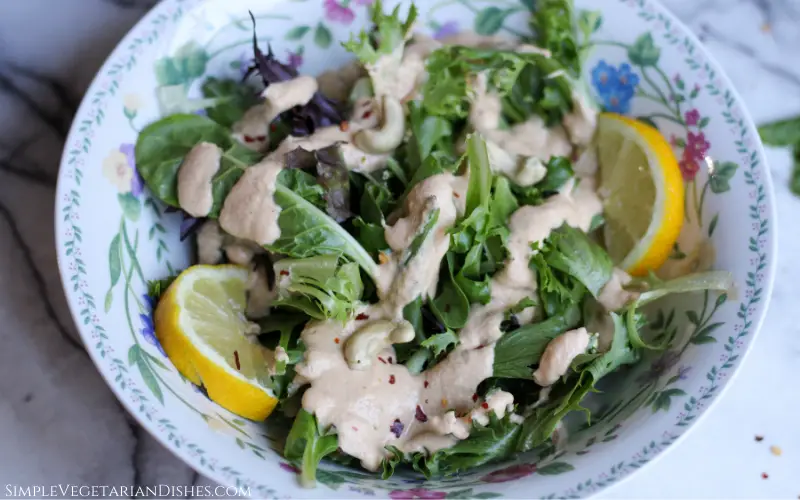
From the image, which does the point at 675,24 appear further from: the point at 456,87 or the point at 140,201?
the point at 140,201

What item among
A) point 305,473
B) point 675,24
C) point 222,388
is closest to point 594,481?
point 305,473

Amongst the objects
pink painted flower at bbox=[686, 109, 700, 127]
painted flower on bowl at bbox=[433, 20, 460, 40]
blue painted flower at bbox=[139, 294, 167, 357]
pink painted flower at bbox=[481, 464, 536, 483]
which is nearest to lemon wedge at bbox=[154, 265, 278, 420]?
blue painted flower at bbox=[139, 294, 167, 357]

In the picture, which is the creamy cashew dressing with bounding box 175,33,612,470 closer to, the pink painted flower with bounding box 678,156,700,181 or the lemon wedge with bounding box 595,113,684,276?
the lemon wedge with bounding box 595,113,684,276

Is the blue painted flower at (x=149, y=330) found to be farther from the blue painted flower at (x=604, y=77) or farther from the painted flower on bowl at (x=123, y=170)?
the blue painted flower at (x=604, y=77)

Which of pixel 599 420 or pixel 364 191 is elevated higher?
pixel 364 191

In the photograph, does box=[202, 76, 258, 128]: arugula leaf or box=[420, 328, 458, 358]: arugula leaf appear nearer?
box=[420, 328, 458, 358]: arugula leaf

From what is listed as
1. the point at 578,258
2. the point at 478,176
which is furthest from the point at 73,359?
the point at 578,258
